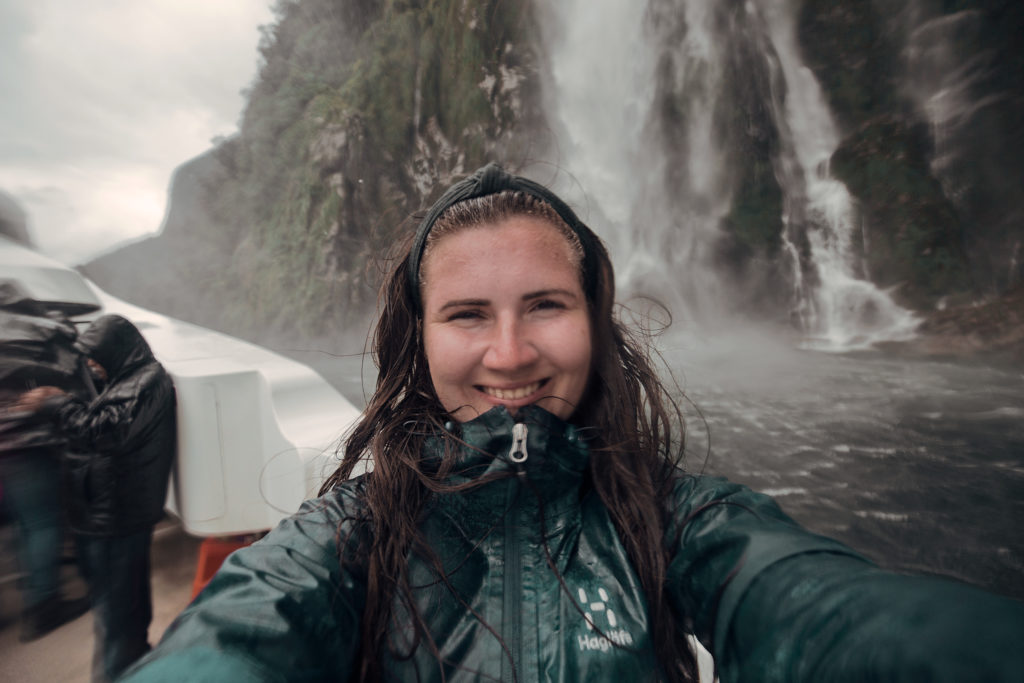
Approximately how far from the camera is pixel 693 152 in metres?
2.35

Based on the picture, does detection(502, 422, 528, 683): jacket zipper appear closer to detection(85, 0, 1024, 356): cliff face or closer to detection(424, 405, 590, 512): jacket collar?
detection(424, 405, 590, 512): jacket collar

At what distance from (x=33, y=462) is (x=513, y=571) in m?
1.72

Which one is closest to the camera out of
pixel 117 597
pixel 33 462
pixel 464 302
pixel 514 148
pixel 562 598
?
pixel 562 598

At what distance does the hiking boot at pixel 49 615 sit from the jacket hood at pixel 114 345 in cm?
79

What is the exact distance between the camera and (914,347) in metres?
1.58

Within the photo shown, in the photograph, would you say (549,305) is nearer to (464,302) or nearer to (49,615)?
(464,302)

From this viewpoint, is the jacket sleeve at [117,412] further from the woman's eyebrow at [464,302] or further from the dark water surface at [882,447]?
the woman's eyebrow at [464,302]

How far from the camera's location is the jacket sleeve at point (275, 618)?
547 millimetres

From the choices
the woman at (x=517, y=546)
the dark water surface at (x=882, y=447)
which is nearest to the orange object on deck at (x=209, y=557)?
the dark water surface at (x=882, y=447)

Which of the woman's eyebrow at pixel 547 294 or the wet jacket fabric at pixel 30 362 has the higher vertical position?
the woman's eyebrow at pixel 547 294

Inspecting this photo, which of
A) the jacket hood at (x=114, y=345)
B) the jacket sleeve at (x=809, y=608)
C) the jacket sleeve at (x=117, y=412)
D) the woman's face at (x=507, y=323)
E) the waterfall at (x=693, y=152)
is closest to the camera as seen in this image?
the jacket sleeve at (x=809, y=608)

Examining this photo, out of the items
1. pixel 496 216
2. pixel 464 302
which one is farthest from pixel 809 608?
pixel 496 216

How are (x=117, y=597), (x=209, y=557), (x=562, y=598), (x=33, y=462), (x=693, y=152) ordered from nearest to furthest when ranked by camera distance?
(x=562, y=598), (x=33, y=462), (x=117, y=597), (x=209, y=557), (x=693, y=152)

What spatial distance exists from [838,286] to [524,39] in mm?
2093
